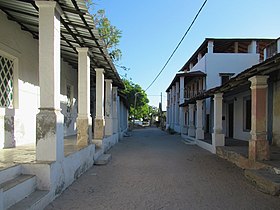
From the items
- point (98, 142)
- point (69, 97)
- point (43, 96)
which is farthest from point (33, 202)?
point (69, 97)

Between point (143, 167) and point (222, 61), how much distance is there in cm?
1427

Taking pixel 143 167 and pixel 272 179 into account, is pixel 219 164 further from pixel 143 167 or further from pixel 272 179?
pixel 272 179

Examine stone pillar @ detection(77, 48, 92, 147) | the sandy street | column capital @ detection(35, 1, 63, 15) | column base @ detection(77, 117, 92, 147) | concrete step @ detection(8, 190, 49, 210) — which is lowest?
the sandy street

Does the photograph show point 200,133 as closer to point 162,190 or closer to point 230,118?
point 230,118

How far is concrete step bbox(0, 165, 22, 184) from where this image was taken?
3.82 m

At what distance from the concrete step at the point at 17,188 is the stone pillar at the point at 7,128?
2.81m

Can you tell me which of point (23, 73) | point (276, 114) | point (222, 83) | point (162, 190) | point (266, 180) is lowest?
point (162, 190)

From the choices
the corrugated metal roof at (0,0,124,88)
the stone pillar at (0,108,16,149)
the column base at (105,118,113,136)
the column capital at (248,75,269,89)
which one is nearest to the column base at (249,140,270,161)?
the column capital at (248,75,269,89)

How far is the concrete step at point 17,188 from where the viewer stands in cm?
348

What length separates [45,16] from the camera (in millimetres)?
4605

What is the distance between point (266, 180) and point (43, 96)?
179 inches

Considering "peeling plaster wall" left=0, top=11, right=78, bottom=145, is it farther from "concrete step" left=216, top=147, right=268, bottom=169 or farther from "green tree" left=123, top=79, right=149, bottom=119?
"green tree" left=123, top=79, right=149, bottom=119

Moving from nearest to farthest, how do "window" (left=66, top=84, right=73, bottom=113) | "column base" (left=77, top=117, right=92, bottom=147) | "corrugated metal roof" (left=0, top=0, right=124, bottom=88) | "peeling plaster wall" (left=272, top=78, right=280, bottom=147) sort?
"corrugated metal roof" (left=0, top=0, right=124, bottom=88) < "column base" (left=77, top=117, right=92, bottom=147) < "peeling plaster wall" (left=272, top=78, right=280, bottom=147) < "window" (left=66, top=84, right=73, bottom=113)

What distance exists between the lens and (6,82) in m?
6.99
